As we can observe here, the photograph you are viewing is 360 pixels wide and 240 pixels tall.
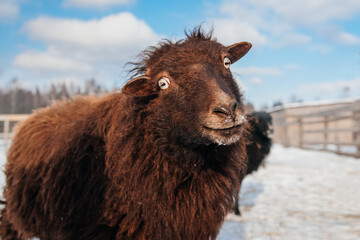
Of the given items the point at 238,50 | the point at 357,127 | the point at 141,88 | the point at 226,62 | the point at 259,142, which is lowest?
the point at 259,142

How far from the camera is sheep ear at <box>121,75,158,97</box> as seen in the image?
2.69 metres

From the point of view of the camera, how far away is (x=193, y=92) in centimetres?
253

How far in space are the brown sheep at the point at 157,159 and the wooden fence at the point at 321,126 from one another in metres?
11.7

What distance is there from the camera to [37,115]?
430cm

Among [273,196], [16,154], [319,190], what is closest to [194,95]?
[16,154]

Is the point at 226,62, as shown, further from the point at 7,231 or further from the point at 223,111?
the point at 7,231

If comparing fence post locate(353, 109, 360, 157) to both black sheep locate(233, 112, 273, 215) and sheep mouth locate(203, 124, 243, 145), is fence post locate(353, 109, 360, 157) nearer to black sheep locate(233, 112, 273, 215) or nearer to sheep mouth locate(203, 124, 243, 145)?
black sheep locate(233, 112, 273, 215)

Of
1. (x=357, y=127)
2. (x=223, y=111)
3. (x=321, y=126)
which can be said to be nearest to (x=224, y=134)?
(x=223, y=111)

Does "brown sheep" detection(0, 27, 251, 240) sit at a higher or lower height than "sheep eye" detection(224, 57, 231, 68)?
lower

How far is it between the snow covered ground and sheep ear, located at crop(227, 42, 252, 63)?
2876 millimetres

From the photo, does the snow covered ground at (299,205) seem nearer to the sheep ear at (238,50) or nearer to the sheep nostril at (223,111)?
the sheep ear at (238,50)

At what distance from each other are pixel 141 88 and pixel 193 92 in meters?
0.56

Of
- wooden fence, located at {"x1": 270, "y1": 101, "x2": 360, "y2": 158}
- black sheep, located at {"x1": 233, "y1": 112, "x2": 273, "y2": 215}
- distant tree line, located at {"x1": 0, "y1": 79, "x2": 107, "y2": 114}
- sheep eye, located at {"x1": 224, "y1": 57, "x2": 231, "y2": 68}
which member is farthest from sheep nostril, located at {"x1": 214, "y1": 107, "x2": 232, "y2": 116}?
distant tree line, located at {"x1": 0, "y1": 79, "x2": 107, "y2": 114}

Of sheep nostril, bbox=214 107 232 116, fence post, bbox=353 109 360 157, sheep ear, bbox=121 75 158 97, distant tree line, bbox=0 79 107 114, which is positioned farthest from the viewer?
distant tree line, bbox=0 79 107 114
